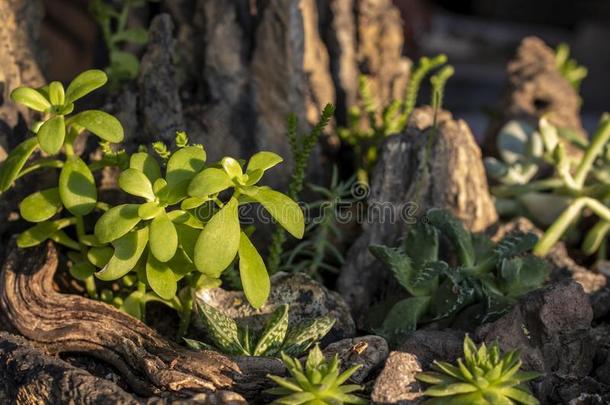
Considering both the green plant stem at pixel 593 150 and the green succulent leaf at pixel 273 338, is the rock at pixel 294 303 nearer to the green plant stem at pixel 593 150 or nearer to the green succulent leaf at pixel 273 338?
the green succulent leaf at pixel 273 338

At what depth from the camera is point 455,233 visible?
Answer: 1.85 meters

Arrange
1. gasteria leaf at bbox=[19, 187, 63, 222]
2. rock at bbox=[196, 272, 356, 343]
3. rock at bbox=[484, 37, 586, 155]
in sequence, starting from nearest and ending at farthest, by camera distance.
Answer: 1. gasteria leaf at bbox=[19, 187, 63, 222]
2. rock at bbox=[196, 272, 356, 343]
3. rock at bbox=[484, 37, 586, 155]

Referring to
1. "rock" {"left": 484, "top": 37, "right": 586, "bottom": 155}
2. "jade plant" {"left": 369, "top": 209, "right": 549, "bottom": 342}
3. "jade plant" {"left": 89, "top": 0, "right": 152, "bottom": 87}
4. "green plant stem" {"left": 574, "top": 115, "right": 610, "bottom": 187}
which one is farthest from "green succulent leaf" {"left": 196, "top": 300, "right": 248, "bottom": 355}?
"rock" {"left": 484, "top": 37, "right": 586, "bottom": 155}

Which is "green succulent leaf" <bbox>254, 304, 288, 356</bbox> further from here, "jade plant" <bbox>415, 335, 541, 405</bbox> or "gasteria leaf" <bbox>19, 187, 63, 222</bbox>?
"gasteria leaf" <bbox>19, 187, 63, 222</bbox>

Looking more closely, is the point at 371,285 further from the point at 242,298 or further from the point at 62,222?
the point at 62,222

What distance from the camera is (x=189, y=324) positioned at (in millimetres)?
1843

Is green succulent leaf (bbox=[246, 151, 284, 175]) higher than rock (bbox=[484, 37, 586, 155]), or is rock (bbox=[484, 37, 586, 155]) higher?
green succulent leaf (bbox=[246, 151, 284, 175])

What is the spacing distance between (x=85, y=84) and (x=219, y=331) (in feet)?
1.89

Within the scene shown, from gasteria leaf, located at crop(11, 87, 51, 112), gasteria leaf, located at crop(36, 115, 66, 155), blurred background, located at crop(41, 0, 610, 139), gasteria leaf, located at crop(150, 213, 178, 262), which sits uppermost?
gasteria leaf, located at crop(11, 87, 51, 112)

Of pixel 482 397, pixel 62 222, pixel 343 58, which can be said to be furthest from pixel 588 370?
pixel 343 58

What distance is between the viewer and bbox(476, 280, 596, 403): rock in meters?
1.54

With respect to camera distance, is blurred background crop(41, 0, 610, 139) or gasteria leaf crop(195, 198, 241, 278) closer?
gasteria leaf crop(195, 198, 241, 278)

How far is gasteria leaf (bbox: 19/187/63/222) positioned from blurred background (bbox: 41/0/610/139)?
2.73 meters

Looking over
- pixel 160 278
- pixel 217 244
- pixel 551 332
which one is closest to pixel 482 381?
pixel 551 332
